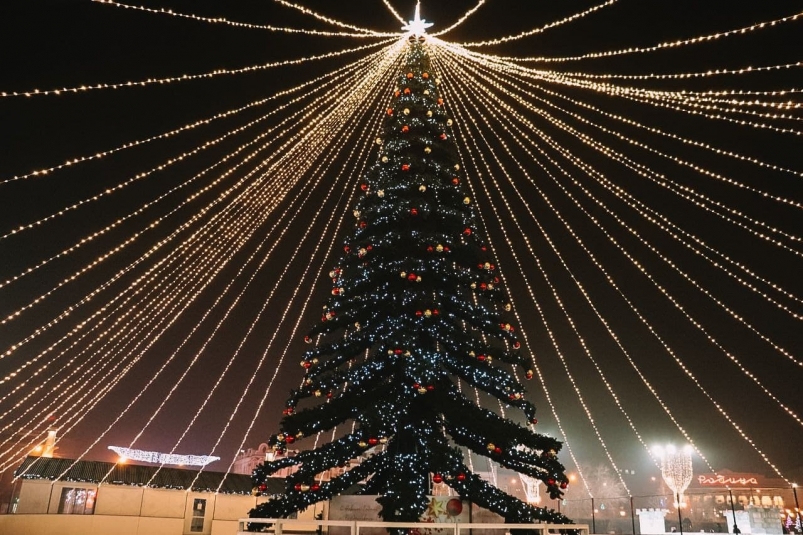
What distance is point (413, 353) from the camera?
31.8ft

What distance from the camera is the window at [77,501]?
54.9ft

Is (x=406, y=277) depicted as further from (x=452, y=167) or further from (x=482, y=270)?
(x=452, y=167)

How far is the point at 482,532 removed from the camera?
960 cm

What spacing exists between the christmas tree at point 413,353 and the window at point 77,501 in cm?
1043

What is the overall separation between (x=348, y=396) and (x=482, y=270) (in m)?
3.63

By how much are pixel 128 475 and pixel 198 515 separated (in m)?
2.65

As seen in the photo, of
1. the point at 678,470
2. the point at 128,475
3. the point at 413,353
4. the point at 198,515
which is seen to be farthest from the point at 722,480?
the point at 413,353

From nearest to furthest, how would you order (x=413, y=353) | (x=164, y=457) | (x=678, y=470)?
(x=413, y=353)
(x=164, y=457)
(x=678, y=470)

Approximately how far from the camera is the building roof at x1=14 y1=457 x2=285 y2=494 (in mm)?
17000

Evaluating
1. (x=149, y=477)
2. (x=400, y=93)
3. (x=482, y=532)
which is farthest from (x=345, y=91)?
(x=149, y=477)

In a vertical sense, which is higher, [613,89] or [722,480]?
[613,89]

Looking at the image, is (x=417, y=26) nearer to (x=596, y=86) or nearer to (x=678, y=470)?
(x=596, y=86)

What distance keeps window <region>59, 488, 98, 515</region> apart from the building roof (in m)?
0.33

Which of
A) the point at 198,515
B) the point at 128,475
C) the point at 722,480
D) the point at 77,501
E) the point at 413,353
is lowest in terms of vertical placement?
the point at 198,515
